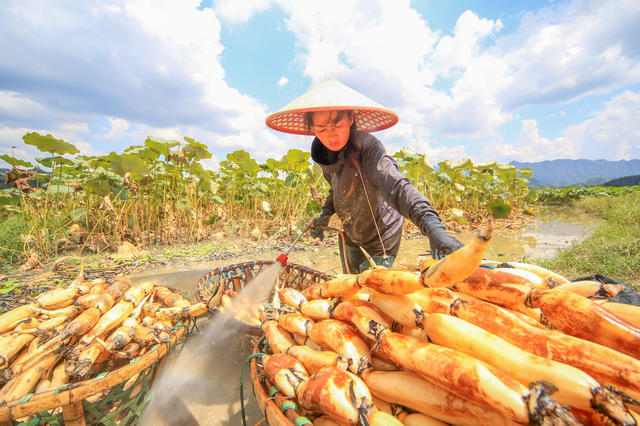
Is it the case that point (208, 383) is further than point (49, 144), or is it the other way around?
point (49, 144)

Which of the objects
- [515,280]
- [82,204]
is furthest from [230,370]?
[82,204]

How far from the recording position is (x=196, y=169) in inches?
221

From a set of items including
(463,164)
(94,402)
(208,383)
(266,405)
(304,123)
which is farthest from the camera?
(463,164)

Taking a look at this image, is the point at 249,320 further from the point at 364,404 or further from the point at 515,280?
the point at 515,280

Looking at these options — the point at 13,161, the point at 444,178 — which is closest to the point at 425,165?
the point at 444,178

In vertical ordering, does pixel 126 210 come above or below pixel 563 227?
above

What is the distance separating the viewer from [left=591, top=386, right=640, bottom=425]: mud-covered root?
0.58 m

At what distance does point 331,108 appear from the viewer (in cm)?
171

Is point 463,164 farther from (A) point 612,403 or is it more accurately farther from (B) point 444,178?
(A) point 612,403

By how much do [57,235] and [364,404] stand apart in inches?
248

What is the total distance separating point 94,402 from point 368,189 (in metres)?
2.03

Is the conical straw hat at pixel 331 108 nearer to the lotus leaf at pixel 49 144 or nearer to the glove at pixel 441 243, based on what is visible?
the glove at pixel 441 243

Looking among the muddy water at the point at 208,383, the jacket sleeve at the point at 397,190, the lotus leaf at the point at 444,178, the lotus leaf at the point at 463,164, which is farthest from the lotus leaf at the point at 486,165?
the jacket sleeve at the point at 397,190

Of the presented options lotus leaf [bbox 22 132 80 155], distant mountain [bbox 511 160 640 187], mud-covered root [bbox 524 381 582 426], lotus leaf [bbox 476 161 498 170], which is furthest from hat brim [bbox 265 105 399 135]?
distant mountain [bbox 511 160 640 187]
